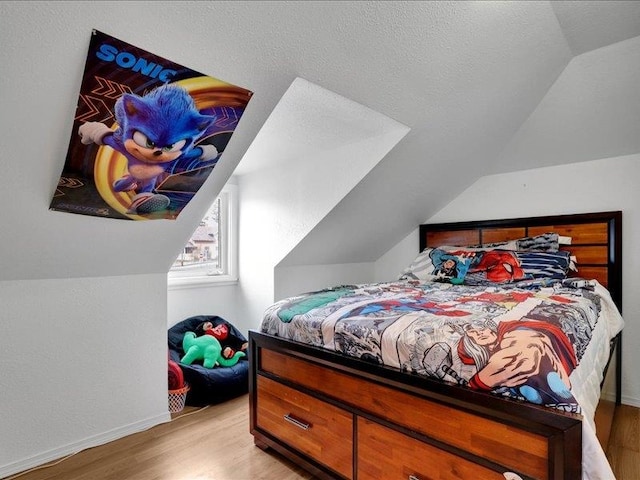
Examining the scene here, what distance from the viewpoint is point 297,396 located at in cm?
180

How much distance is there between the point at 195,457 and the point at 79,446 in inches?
27.2

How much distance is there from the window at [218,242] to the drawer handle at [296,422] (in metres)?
1.70

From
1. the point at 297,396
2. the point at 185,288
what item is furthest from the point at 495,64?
the point at 185,288

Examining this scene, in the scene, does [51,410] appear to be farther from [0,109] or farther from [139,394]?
[0,109]

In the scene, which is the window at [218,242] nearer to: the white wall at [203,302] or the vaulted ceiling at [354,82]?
the white wall at [203,302]

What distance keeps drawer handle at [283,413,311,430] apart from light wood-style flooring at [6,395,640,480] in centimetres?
25

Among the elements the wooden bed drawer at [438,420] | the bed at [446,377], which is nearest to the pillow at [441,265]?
A: the bed at [446,377]

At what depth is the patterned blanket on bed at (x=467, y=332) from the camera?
3.74ft

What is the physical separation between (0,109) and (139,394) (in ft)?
5.84

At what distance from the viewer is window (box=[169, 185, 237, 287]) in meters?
3.30

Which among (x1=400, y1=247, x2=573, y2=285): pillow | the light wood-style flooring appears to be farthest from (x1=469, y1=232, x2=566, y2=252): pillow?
the light wood-style flooring

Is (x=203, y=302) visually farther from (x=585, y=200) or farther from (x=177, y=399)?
(x=585, y=200)

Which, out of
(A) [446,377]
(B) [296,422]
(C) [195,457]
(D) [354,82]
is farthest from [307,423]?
(D) [354,82]

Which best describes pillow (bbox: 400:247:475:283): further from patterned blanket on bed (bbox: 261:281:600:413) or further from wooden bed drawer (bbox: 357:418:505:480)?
wooden bed drawer (bbox: 357:418:505:480)
